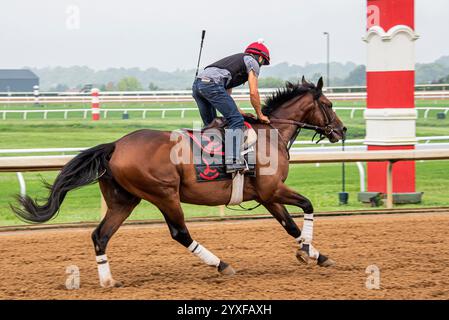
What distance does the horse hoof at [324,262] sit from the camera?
23.6 feet

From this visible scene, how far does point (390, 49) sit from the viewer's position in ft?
38.9

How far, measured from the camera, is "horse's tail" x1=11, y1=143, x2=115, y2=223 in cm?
659

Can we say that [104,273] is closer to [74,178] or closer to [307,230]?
[74,178]

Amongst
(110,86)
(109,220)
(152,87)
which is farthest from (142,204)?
(110,86)

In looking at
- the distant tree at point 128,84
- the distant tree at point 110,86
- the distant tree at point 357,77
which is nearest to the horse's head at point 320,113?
the distant tree at point 128,84

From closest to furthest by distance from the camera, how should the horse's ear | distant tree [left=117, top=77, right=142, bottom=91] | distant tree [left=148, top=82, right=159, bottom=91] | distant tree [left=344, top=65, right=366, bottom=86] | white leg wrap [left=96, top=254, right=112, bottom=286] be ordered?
white leg wrap [left=96, top=254, right=112, bottom=286] < the horse's ear < distant tree [left=148, top=82, right=159, bottom=91] < distant tree [left=117, top=77, right=142, bottom=91] < distant tree [left=344, top=65, right=366, bottom=86]

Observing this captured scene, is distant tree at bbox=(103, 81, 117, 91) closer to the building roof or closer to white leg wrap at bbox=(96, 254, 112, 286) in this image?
the building roof

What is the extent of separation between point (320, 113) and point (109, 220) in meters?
2.42

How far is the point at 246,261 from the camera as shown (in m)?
7.64

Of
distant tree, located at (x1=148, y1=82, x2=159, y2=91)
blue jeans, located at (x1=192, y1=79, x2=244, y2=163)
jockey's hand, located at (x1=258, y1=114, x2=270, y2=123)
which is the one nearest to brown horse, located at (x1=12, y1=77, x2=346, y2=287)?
jockey's hand, located at (x1=258, y1=114, x2=270, y2=123)

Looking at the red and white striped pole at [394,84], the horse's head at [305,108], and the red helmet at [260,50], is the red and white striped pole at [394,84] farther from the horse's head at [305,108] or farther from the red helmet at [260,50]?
the red helmet at [260,50]

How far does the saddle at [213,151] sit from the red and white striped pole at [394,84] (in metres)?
5.25

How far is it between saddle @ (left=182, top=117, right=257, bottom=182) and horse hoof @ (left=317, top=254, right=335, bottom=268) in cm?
101

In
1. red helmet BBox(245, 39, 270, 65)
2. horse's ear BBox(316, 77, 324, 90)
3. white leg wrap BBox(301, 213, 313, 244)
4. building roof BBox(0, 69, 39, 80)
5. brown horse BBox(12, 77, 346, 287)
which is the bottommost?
white leg wrap BBox(301, 213, 313, 244)
